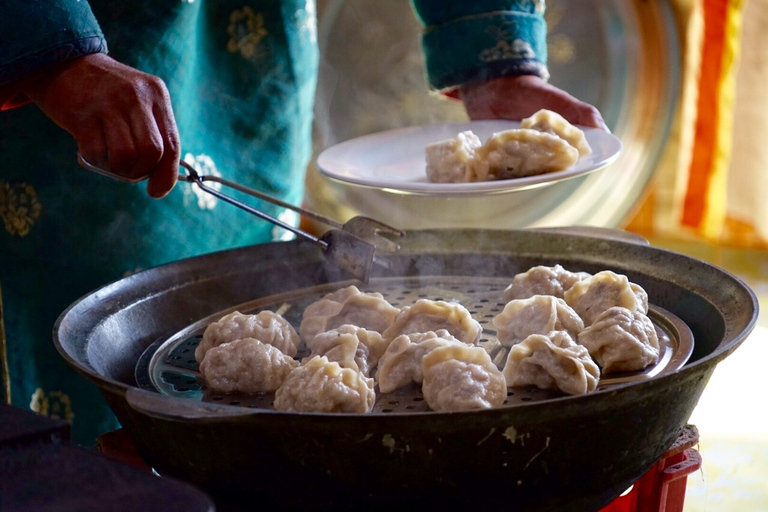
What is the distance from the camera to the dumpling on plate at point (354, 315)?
1.60 m

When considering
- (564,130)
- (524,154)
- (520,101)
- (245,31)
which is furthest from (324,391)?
(245,31)

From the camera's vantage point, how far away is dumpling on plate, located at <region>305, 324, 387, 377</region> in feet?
4.68

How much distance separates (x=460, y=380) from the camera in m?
1.26

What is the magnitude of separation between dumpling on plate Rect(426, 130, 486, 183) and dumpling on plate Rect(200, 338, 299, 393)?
1.62 feet

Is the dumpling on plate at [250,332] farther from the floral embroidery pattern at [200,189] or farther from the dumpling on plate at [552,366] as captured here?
the floral embroidery pattern at [200,189]

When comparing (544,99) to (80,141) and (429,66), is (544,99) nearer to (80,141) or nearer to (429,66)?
(429,66)

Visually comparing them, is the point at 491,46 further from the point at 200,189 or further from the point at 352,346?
the point at 352,346

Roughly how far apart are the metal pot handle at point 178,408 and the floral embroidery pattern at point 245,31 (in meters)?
1.28

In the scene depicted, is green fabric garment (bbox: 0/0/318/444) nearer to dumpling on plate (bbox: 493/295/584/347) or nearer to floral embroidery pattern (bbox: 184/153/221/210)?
floral embroidery pattern (bbox: 184/153/221/210)

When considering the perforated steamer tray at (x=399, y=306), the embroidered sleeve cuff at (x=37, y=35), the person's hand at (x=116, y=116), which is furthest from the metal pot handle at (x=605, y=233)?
the embroidered sleeve cuff at (x=37, y=35)

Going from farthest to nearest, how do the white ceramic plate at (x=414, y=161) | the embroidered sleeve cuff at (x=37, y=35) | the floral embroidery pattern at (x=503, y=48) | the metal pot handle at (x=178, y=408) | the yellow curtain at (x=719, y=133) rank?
the yellow curtain at (x=719, y=133), the floral embroidery pattern at (x=503, y=48), the white ceramic plate at (x=414, y=161), the embroidered sleeve cuff at (x=37, y=35), the metal pot handle at (x=178, y=408)

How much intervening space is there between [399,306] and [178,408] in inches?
35.8

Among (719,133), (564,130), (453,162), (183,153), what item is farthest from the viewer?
(719,133)

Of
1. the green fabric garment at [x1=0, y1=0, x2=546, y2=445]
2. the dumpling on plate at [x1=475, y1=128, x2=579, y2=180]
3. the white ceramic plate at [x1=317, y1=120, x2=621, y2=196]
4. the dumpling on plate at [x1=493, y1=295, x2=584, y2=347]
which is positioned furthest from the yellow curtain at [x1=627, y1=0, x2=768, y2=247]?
the dumpling on plate at [x1=493, y1=295, x2=584, y2=347]
